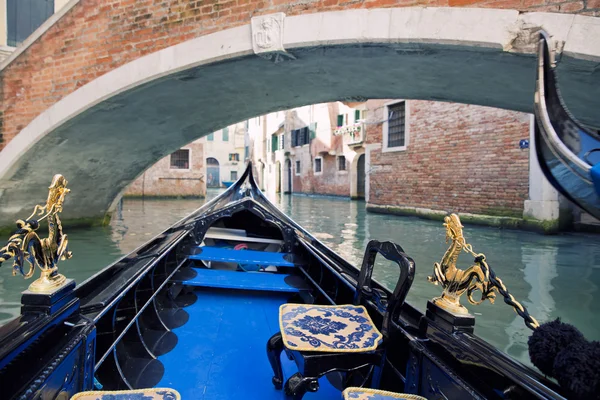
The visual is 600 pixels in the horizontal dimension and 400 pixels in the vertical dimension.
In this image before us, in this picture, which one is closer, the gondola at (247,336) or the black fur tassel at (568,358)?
the black fur tassel at (568,358)

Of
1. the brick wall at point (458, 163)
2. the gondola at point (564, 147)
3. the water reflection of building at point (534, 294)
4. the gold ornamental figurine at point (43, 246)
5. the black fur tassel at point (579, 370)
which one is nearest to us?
the black fur tassel at point (579, 370)

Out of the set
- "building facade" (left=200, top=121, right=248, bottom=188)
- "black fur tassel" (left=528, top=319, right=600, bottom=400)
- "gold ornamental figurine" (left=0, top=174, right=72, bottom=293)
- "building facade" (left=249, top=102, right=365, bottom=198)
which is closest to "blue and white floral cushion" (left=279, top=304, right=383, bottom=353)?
"black fur tassel" (left=528, top=319, right=600, bottom=400)

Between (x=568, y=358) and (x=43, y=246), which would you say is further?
(x=43, y=246)

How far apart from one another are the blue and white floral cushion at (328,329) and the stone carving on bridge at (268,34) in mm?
2083

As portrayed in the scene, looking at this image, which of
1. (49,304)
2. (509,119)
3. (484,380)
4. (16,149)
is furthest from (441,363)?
(509,119)

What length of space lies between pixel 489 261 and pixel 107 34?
4.14 metres

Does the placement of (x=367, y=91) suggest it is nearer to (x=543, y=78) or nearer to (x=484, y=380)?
(x=543, y=78)

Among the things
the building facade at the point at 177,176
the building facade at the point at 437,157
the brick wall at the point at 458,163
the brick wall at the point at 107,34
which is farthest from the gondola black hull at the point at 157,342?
the building facade at the point at 177,176

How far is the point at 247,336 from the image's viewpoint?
161cm

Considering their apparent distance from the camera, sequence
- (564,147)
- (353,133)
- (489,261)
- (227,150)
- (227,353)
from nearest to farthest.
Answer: (227,353), (564,147), (489,261), (353,133), (227,150)

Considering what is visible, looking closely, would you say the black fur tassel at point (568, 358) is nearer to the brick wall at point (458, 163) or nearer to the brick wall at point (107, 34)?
the brick wall at point (107, 34)

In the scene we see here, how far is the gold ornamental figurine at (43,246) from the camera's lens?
0.86 metres

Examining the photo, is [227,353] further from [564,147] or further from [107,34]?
[107,34]

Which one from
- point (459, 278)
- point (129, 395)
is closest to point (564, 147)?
point (459, 278)
